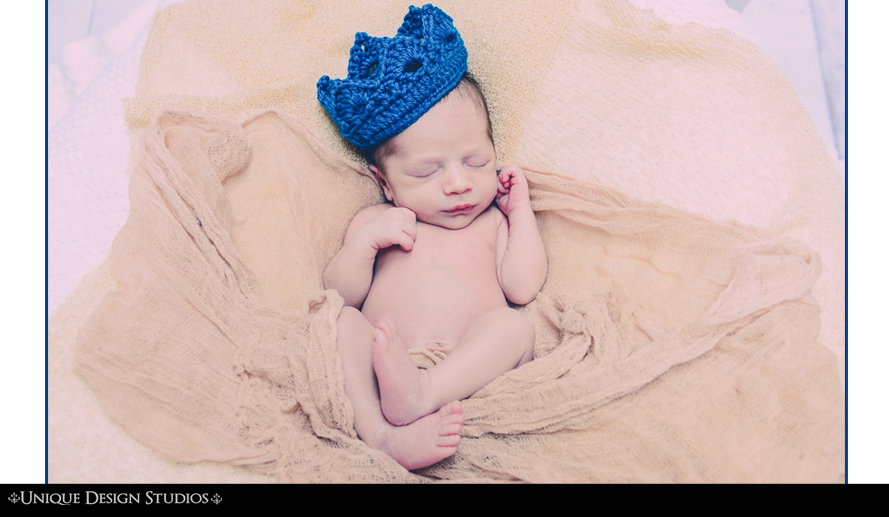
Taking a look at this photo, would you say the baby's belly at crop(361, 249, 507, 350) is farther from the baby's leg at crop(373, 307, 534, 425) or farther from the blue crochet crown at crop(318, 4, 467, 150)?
the blue crochet crown at crop(318, 4, 467, 150)

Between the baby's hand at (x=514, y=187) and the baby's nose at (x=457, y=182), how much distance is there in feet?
0.54

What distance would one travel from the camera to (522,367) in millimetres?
1205

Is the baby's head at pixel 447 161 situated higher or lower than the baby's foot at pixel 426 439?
higher

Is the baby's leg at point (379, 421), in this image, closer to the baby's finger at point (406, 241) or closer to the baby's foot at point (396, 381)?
the baby's foot at point (396, 381)

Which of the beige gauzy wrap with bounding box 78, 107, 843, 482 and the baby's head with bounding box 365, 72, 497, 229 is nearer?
the beige gauzy wrap with bounding box 78, 107, 843, 482

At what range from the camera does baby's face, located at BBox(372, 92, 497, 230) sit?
1342mm

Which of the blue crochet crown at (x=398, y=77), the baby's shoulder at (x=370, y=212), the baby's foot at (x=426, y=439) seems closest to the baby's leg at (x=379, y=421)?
the baby's foot at (x=426, y=439)

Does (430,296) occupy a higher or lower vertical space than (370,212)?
lower

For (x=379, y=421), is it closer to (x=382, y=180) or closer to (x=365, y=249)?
(x=365, y=249)

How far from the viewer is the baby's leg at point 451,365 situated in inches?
42.1

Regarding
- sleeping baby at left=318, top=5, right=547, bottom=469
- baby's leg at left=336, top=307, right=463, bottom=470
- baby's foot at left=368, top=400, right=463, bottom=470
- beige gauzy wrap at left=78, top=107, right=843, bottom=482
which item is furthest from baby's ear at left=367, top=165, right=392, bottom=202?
baby's foot at left=368, top=400, right=463, bottom=470

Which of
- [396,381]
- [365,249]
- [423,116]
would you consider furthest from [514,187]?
[396,381]

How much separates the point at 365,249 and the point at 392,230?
0.08m

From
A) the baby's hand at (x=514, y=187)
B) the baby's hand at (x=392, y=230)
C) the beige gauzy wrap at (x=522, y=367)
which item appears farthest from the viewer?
the baby's hand at (x=514, y=187)
